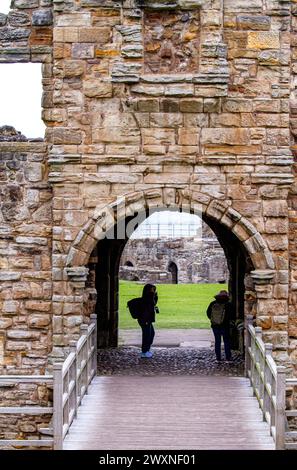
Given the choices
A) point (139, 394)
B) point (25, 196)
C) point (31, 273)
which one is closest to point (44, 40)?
point (25, 196)

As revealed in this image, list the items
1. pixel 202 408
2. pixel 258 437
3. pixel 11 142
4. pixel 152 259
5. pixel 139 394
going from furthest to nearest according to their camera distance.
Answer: pixel 152 259 → pixel 11 142 → pixel 139 394 → pixel 202 408 → pixel 258 437

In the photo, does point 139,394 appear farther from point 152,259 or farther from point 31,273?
point 152,259

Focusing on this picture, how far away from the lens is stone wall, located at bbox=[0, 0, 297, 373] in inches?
542

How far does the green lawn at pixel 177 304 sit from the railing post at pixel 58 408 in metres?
12.7

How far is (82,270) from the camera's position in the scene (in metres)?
13.9

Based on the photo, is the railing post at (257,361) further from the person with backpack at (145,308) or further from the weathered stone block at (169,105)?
the person with backpack at (145,308)

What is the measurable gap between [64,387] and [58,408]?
1.88ft

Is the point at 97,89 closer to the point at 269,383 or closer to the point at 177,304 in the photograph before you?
the point at 269,383

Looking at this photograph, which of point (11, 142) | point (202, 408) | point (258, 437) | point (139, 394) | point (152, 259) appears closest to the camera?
point (258, 437)

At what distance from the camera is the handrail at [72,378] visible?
1044 cm

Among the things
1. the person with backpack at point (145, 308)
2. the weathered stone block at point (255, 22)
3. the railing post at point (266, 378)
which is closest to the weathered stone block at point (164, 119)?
the weathered stone block at point (255, 22)

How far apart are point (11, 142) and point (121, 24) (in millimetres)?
2387

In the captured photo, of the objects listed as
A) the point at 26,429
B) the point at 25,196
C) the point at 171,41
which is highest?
the point at 171,41

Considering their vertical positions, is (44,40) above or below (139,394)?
above
